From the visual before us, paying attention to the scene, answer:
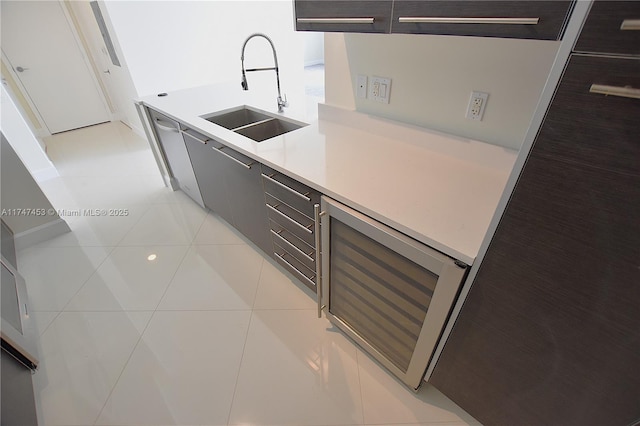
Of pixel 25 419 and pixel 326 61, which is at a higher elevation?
pixel 326 61

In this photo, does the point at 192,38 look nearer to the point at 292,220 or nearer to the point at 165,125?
the point at 165,125

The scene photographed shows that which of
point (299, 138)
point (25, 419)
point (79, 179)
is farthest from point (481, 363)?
point (79, 179)

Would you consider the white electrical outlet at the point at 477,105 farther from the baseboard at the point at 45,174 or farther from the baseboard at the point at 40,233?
the baseboard at the point at 45,174

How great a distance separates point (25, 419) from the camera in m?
1.20

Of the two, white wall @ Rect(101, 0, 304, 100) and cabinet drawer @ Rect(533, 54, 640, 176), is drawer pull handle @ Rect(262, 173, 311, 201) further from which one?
white wall @ Rect(101, 0, 304, 100)

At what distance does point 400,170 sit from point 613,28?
751 mm

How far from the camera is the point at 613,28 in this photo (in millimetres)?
481

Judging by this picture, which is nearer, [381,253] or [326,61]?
[381,253]

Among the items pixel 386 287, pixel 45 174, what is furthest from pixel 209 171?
pixel 45 174

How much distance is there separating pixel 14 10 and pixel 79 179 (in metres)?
2.53

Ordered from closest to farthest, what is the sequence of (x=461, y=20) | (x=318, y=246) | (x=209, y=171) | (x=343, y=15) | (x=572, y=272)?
(x=572, y=272) → (x=461, y=20) → (x=343, y=15) → (x=318, y=246) → (x=209, y=171)

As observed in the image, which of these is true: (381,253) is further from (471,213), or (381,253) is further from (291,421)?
(291,421)

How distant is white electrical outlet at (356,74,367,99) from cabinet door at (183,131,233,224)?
90 centimetres

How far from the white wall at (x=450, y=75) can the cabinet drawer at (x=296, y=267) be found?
36.6 inches
